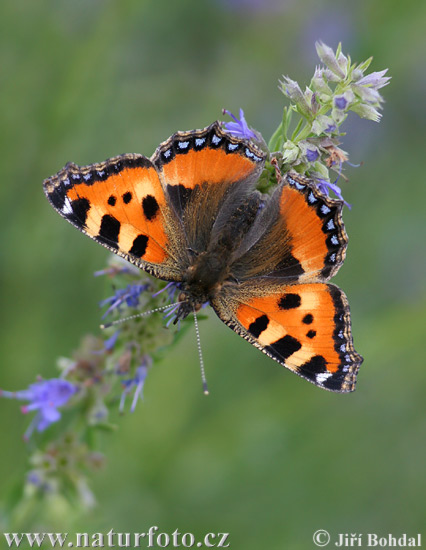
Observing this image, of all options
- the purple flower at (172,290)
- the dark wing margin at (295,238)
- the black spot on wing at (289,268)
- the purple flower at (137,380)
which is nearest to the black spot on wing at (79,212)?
the purple flower at (172,290)

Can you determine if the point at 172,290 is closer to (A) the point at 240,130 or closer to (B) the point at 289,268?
(B) the point at 289,268

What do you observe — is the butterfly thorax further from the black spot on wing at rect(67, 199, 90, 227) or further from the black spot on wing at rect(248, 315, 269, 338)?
the black spot on wing at rect(67, 199, 90, 227)

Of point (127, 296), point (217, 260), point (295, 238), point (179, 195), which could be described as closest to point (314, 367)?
point (295, 238)

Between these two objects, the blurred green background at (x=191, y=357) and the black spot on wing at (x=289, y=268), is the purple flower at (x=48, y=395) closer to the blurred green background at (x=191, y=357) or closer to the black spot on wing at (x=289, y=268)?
the blurred green background at (x=191, y=357)

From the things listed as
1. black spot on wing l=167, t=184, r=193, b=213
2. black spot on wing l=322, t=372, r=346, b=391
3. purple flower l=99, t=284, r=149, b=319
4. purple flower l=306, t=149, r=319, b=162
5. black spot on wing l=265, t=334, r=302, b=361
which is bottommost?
black spot on wing l=322, t=372, r=346, b=391

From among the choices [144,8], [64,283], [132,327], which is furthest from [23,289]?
[144,8]

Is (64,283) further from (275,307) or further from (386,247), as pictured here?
(386,247)

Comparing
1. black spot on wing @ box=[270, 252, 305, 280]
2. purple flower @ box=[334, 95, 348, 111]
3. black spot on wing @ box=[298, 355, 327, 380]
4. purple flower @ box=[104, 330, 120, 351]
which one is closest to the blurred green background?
purple flower @ box=[104, 330, 120, 351]
